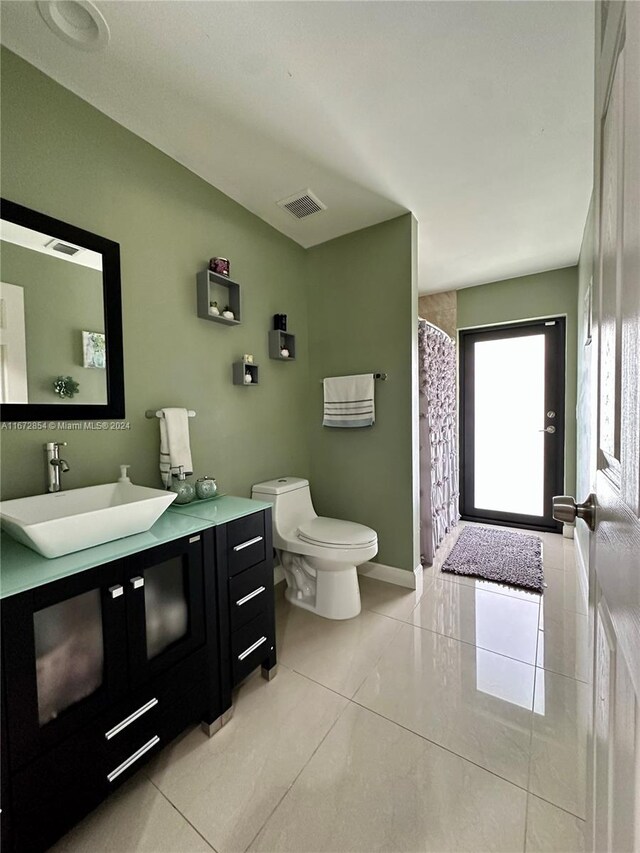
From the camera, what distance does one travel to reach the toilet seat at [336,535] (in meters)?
1.85

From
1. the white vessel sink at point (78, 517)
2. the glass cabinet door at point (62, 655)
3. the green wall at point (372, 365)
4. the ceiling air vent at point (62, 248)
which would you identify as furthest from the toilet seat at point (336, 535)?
the ceiling air vent at point (62, 248)

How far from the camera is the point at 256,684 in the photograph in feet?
4.87

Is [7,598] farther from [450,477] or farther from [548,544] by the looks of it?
[548,544]

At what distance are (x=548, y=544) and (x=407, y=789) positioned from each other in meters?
2.50

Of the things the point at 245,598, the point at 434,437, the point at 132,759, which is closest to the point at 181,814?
the point at 132,759

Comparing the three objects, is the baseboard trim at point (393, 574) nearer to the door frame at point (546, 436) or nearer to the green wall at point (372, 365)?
the green wall at point (372, 365)

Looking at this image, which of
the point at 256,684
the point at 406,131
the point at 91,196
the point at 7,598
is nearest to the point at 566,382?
the point at 406,131

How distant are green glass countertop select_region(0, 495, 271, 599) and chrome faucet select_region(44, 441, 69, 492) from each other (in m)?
0.19

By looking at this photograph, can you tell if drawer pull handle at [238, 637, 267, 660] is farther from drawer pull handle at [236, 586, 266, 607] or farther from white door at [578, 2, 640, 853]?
white door at [578, 2, 640, 853]

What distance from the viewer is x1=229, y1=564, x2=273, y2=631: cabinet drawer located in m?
1.36

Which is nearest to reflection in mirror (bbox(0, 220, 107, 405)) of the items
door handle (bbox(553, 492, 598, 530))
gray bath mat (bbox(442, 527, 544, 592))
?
door handle (bbox(553, 492, 598, 530))

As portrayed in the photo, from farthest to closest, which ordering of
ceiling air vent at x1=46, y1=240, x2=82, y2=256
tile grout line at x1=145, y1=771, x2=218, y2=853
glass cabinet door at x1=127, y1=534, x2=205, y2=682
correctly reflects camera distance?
ceiling air vent at x1=46, y1=240, x2=82, y2=256
glass cabinet door at x1=127, y1=534, x2=205, y2=682
tile grout line at x1=145, y1=771, x2=218, y2=853

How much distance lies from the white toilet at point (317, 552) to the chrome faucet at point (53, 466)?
1.04 metres

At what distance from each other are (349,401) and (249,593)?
1.37 m
